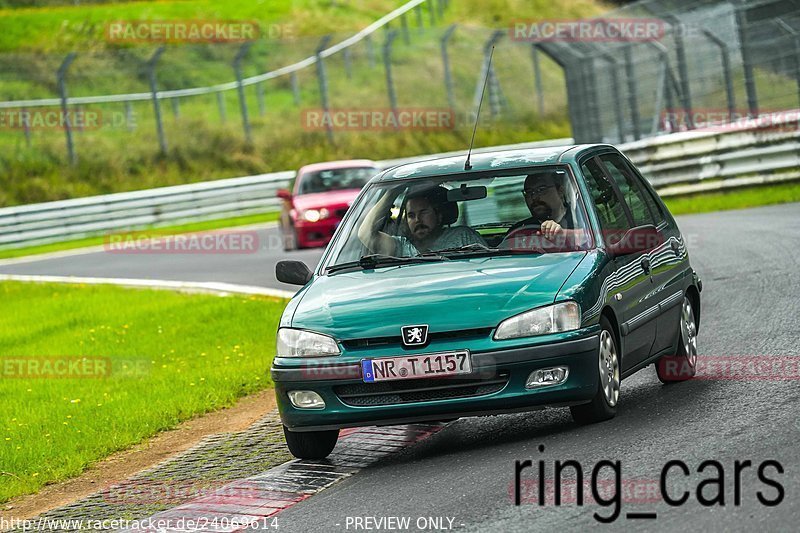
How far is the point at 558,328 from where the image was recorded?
712 cm

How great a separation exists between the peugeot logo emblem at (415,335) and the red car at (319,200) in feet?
47.1

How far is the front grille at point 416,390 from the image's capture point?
709 cm

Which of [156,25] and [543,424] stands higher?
[156,25]

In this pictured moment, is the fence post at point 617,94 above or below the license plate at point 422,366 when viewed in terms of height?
above

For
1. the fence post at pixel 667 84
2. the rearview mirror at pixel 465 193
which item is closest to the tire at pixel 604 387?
the rearview mirror at pixel 465 193

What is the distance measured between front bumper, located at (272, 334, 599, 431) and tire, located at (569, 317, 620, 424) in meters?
0.11

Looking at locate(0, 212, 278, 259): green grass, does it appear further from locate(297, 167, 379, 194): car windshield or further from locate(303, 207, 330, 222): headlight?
locate(303, 207, 330, 222): headlight

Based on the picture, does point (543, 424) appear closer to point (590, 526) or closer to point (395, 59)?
point (590, 526)

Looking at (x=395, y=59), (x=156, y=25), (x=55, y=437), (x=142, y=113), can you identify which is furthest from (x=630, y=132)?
(x=156, y=25)

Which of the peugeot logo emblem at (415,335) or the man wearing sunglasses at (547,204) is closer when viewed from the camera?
the peugeot logo emblem at (415,335)

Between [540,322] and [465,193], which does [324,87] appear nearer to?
[465,193]

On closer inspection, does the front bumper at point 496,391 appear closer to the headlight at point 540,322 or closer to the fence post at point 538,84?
the headlight at point 540,322

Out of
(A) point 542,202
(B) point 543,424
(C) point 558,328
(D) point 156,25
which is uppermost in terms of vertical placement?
(D) point 156,25

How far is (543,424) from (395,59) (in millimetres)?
33043
